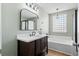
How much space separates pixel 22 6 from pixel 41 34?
55cm

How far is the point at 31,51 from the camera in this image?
1043 millimetres

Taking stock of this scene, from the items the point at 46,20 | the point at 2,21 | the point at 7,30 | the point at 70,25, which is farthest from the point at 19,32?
the point at 70,25

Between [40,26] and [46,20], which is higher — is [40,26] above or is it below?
below

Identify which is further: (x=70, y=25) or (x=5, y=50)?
(x=70, y=25)

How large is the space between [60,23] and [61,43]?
36cm


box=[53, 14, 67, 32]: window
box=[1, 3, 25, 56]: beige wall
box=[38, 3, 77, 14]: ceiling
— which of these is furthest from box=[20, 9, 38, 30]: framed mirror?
box=[53, 14, 67, 32]: window

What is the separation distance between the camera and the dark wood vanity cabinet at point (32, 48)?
1.04 metres

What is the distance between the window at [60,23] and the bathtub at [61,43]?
143mm

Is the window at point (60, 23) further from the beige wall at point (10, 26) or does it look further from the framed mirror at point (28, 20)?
the beige wall at point (10, 26)

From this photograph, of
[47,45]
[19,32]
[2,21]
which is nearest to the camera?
[2,21]

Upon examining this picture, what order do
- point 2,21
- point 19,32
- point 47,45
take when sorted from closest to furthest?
1. point 2,21
2. point 19,32
3. point 47,45

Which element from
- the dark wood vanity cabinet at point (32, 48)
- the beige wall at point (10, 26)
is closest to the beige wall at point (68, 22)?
the dark wood vanity cabinet at point (32, 48)

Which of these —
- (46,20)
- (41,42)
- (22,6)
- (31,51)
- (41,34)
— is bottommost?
(31,51)

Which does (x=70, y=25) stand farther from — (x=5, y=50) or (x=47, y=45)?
(x=5, y=50)
